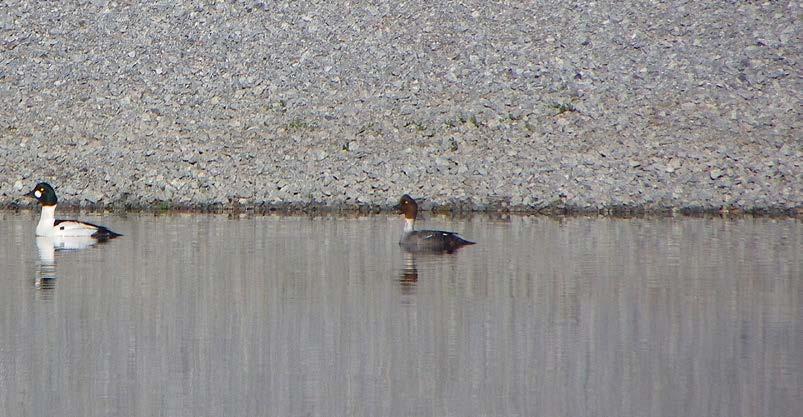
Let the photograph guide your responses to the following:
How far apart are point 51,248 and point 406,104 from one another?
575 inches

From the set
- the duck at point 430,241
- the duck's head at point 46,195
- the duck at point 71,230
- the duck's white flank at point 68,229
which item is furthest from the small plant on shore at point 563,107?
the duck's white flank at point 68,229

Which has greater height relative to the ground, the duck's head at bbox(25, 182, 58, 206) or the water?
the duck's head at bbox(25, 182, 58, 206)

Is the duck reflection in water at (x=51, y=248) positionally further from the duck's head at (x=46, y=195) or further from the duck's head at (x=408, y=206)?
the duck's head at (x=408, y=206)

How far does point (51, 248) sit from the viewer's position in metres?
21.9

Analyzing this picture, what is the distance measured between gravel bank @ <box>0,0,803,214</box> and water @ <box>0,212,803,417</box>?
22.0 feet

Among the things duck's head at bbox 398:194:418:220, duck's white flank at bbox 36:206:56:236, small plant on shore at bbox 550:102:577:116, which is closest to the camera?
duck's head at bbox 398:194:418:220

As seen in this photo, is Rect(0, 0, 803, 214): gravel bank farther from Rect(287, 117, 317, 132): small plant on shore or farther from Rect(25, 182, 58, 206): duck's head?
Rect(25, 182, 58, 206): duck's head

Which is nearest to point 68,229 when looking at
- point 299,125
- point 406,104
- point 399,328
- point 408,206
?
point 408,206

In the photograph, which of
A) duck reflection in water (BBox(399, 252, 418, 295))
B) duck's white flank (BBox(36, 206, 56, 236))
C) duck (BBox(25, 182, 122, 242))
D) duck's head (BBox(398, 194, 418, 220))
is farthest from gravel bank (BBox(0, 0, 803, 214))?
duck reflection in water (BBox(399, 252, 418, 295))

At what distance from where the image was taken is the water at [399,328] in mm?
11289

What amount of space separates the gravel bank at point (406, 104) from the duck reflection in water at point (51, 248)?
6485 millimetres

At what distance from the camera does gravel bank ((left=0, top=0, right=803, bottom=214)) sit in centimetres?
2975

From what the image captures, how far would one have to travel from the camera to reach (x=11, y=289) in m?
16.7

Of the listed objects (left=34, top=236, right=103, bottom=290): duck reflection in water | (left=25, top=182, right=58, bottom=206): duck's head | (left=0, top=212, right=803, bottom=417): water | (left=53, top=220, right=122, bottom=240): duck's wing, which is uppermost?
(left=25, top=182, right=58, bottom=206): duck's head
